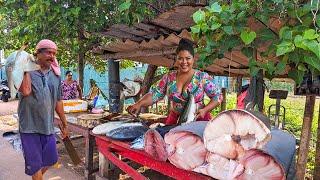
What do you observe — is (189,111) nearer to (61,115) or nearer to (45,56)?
(45,56)

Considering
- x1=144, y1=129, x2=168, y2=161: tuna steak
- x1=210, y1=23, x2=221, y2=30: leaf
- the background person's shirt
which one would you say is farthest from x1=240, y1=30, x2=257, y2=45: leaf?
the background person's shirt

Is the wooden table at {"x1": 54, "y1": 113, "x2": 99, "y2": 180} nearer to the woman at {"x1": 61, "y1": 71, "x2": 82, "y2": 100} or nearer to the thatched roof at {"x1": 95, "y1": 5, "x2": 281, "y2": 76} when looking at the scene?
the thatched roof at {"x1": 95, "y1": 5, "x2": 281, "y2": 76}

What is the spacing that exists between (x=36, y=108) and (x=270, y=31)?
107 inches

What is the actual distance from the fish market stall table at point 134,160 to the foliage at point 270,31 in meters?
1.04

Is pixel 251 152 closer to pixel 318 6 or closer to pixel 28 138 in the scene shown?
A: pixel 318 6

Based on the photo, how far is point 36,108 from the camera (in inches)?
148

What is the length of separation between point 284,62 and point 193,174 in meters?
1.18

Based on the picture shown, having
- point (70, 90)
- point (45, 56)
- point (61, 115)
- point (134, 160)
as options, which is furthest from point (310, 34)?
point (70, 90)

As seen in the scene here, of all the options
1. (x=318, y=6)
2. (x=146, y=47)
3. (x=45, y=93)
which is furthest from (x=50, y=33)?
(x=318, y=6)

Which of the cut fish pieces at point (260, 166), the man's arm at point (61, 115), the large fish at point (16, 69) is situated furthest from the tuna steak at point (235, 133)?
the man's arm at point (61, 115)

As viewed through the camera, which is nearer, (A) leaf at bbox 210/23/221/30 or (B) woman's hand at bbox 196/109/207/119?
(A) leaf at bbox 210/23/221/30

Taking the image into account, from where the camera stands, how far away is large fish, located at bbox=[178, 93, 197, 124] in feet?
11.0

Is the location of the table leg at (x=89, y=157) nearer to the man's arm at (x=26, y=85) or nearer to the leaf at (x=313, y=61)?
the man's arm at (x=26, y=85)

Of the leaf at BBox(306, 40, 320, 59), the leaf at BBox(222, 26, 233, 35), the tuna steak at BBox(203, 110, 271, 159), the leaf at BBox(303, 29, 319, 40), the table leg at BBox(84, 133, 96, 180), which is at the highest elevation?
the leaf at BBox(222, 26, 233, 35)
